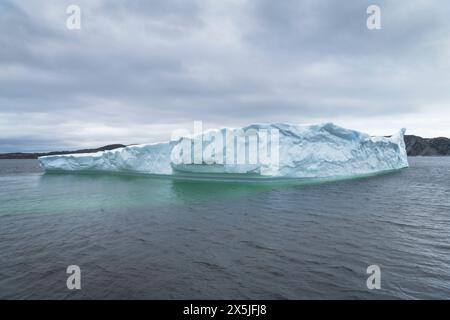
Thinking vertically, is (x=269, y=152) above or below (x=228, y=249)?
above

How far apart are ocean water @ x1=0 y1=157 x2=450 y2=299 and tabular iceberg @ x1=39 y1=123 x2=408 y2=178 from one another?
23.9 feet

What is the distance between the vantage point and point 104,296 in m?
5.26

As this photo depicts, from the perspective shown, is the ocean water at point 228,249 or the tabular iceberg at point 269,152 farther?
the tabular iceberg at point 269,152

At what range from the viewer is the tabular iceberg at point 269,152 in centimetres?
2111

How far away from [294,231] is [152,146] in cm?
1824

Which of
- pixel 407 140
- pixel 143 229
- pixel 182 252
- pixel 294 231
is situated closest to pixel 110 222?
pixel 143 229

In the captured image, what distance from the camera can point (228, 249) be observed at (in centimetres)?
761

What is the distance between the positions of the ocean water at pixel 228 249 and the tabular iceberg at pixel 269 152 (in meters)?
7.28

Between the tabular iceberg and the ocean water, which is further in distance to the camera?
the tabular iceberg

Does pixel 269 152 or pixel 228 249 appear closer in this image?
pixel 228 249

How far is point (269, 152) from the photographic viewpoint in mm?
21172

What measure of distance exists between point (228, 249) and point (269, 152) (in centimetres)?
1420

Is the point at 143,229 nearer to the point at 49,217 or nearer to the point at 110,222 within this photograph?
the point at 110,222

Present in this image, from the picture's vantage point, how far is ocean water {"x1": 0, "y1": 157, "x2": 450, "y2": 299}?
551 centimetres
